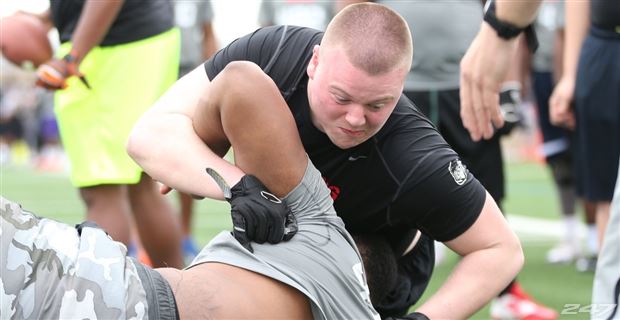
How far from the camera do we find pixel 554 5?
6820 millimetres

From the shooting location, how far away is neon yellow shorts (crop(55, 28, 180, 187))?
4.41m

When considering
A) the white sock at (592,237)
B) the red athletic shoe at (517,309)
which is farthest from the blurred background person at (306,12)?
the red athletic shoe at (517,309)

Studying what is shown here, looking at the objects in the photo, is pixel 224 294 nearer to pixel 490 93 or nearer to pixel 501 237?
pixel 501 237

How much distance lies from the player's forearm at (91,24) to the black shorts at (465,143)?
134cm

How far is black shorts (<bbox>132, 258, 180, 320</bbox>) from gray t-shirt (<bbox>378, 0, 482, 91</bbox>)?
2383 millimetres

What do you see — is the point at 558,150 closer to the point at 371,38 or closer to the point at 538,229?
the point at 538,229

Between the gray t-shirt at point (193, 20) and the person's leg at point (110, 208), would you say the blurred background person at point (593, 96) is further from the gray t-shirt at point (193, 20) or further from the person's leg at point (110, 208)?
the gray t-shirt at point (193, 20)

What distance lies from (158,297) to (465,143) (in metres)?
2.34

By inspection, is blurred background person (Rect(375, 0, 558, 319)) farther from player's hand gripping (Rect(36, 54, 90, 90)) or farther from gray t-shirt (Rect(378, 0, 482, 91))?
player's hand gripping (Rect(36, 54, 90, 90))

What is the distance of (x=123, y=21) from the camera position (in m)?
4.53

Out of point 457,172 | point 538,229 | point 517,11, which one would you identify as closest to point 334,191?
point 457,172

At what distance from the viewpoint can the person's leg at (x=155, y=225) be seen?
14.6 ft

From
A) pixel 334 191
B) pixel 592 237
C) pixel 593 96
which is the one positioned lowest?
pixel 592 237

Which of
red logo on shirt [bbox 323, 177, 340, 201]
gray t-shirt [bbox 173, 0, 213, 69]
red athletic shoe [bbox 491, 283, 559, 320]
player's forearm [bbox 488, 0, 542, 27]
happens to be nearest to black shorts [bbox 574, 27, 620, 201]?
red athletic shoe [bbox 491, 283, 559, 320]
